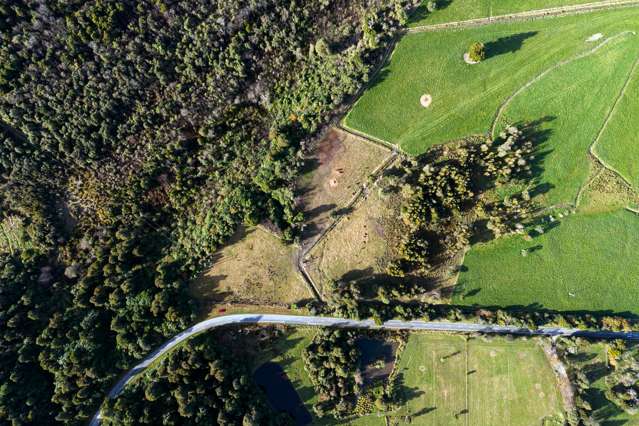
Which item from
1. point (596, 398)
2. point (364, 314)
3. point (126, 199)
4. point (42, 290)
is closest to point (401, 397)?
point (364, 314)

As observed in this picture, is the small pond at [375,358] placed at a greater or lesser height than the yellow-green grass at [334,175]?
lesser

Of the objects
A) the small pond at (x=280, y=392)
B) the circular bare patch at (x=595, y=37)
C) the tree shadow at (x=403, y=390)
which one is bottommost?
the tree shadow at (x=403, y=390)

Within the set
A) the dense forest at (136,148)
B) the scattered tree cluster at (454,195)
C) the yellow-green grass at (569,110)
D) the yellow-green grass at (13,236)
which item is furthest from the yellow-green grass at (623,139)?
the yellow-green grass at (13,236)

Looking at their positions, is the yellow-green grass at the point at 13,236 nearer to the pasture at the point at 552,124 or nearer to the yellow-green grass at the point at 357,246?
the yellow-green grass at the point at 357,246

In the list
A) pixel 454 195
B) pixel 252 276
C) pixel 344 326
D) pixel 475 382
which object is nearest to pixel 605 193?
pixel 454 195

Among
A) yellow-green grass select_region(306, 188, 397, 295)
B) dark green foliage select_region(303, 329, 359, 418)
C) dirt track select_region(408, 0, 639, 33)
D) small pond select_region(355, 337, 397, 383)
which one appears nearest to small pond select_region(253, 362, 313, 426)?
dark green foliage select_region(303, 329, 359, 418)

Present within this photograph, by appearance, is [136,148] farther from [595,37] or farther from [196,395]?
[595,37]

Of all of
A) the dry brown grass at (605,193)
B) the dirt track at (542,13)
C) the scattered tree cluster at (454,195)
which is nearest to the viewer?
the scattered tree cluster at (454,195)

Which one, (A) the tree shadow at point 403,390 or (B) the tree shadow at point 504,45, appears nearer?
(B) the tree shadow at point 504,45
